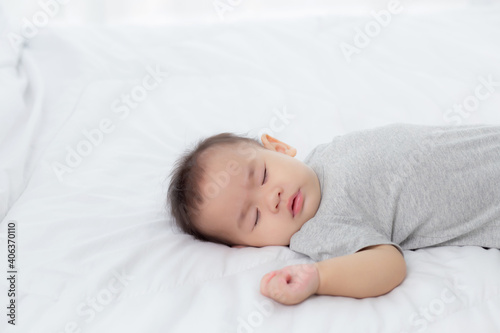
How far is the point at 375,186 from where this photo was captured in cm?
116

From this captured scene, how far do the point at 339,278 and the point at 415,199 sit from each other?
0.28 metres

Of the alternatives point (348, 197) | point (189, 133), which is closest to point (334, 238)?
point (348, 197)

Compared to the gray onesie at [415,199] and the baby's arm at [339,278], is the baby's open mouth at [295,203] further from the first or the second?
the baby's arm at [339,278]

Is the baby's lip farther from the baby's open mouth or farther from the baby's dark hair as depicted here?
the baby's dark hair

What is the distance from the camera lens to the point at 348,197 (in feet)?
3.74

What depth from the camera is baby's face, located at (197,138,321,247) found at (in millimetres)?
1144

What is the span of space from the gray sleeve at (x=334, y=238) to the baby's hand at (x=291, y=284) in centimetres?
9

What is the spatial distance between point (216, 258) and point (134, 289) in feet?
0.56

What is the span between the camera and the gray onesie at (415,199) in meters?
1.13

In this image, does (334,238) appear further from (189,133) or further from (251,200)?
(189,133)

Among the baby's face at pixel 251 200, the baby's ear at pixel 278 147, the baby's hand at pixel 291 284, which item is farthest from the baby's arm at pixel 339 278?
the baby's ear at pixel 278 147

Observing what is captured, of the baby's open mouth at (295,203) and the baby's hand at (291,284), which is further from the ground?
the baby's open mouth at (295,203)

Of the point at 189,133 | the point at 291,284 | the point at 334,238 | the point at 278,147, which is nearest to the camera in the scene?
the point at 291,284

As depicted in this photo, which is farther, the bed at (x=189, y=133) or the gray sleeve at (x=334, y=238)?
the gray sleeve at (x=334, y=238)
